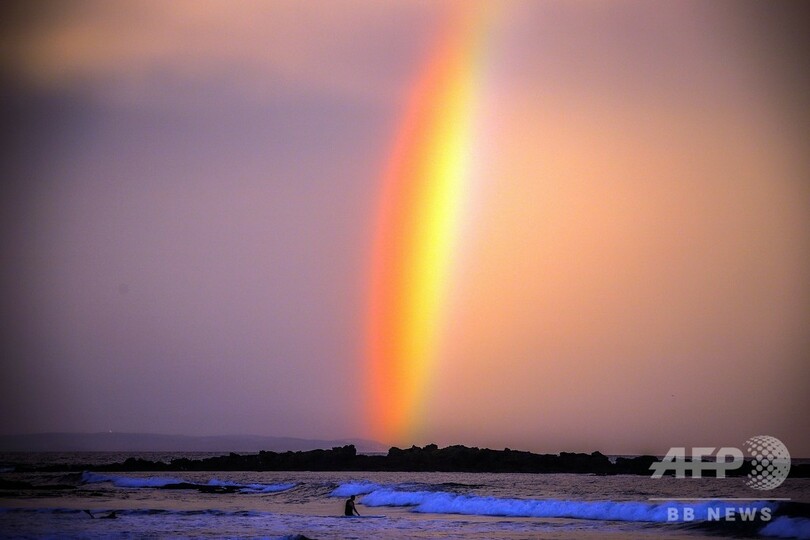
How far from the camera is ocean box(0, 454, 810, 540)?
89.4 ft

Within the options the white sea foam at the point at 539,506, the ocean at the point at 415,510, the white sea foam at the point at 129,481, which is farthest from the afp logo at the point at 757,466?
the white sea foam at the point at 129,481

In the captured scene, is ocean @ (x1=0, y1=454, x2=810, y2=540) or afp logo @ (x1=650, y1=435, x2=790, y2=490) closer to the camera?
ocean @ (x1=0, y1=454, x2=810, y2=540)

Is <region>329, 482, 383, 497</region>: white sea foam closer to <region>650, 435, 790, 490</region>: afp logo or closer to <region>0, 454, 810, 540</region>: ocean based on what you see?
<region>0, 454, 810, 540</region>: ocean

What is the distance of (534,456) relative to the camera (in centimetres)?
6756

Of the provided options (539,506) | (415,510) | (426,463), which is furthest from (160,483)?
(539,506)

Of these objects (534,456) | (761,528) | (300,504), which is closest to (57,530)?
(300,504)

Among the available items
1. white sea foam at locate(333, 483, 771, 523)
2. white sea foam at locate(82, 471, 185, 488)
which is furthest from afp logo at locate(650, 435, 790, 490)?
white sea foam at locate(82, 471, 185, 488)

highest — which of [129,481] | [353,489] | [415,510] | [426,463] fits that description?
[426,463]

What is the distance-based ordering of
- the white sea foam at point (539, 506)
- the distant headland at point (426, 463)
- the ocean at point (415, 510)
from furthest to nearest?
the distant headland at point (426, 463) → the white sea foam at point (539, 506) → the ocean at point (415, 510)

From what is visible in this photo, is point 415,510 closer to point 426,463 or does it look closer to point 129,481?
point 129,481

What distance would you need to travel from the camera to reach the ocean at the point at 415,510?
27234 mm

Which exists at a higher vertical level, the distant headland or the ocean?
the distant headland

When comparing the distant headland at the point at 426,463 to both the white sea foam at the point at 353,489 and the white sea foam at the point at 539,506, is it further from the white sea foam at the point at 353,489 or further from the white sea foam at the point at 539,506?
the white sea foam at the point at 539,506

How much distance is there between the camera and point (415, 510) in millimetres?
36875
